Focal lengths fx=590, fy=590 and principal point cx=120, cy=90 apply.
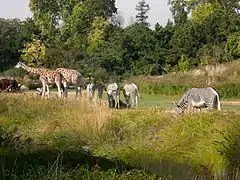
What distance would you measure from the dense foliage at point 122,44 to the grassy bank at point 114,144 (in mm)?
35724

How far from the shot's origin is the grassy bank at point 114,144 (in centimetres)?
746

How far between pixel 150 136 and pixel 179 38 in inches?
1603

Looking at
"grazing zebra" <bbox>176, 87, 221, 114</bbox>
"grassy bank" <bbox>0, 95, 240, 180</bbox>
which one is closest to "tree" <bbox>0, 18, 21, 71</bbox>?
"grazing zebra" <bbox>176, 87, 221, 114</bbox>

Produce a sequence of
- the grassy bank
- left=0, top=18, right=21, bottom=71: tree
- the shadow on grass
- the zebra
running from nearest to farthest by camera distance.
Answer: the shadow on grass → the grassy bank → the zebra → left=0, top=18, right=21, bottom=71: tree

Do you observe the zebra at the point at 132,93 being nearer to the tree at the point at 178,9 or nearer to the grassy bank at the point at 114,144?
the grassy bank at the point at 114,144

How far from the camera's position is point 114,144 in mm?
12148

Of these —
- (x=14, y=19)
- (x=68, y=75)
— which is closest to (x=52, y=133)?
(x=68, y=75)

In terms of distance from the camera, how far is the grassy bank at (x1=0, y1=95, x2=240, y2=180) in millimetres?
7465

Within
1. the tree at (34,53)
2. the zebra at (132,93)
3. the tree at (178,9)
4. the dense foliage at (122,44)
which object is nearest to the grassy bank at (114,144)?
the zebra at (132,93)

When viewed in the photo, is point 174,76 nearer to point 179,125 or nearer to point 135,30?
point 135,30

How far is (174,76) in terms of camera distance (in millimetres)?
44188

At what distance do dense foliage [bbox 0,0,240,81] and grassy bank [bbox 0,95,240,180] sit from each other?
35724mm

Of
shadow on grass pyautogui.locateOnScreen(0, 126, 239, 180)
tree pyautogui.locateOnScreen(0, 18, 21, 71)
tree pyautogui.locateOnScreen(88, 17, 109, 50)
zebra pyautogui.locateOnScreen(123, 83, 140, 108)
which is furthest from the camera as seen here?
tree pyautogui.locateOnScreen(88, 17, 109, 50)

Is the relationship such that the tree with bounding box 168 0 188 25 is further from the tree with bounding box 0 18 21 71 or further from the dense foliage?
the tree with bounding box 0 18 21 71
